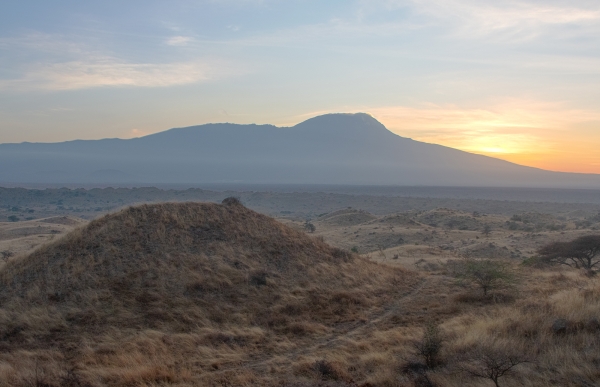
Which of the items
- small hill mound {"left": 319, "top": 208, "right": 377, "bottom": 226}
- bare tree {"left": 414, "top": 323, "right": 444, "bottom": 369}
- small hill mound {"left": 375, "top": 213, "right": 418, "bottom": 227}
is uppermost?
bare tree {"left": 414, "top": 323, "right": 444, "bottom": 369}

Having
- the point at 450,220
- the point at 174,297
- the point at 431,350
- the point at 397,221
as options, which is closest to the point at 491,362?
the point at 431,350

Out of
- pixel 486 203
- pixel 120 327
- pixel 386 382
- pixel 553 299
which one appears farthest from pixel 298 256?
pixel 486 203

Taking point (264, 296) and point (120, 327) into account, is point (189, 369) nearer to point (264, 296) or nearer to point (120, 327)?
point (120, 327)

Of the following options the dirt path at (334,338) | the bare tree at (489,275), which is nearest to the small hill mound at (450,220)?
the bare tree at (489,275)

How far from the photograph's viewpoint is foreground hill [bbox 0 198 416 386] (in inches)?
396

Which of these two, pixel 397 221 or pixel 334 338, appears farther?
pixel 397 221

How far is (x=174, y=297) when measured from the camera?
14.1 metres

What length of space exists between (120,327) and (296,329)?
4.64 m

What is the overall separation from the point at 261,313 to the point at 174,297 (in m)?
2.65

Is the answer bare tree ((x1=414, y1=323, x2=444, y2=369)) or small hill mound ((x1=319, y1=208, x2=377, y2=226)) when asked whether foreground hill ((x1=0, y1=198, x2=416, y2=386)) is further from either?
small hill mound ((x1=319, y1=208, x2=377, y2=226))

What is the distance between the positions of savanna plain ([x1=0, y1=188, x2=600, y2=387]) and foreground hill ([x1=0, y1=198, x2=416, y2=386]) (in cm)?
5

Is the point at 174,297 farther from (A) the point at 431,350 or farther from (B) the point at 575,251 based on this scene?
(B) the point at 575,251

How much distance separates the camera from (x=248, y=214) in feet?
68.6

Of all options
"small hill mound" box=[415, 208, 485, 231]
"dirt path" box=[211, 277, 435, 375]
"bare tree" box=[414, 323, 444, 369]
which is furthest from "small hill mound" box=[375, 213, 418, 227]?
"bare tree" box=[414, 323, 444, 369]
